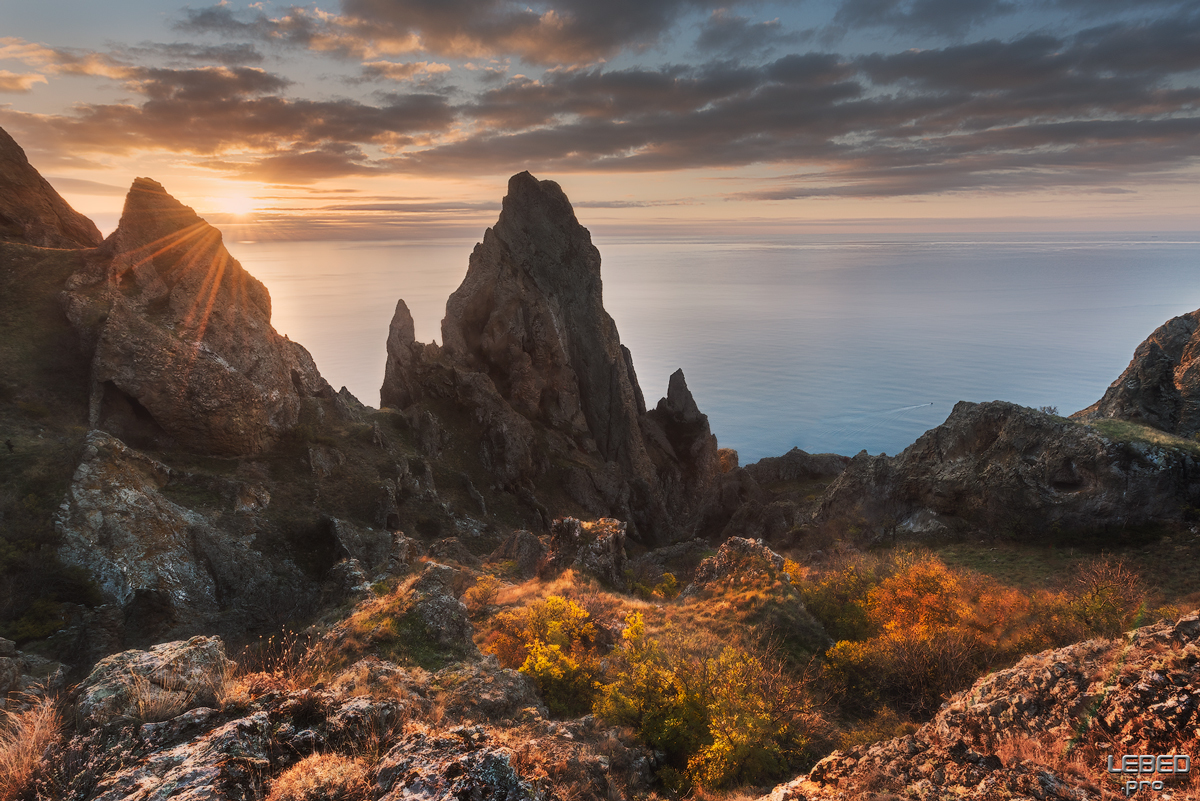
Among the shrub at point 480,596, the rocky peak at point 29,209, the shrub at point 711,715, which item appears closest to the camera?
the shrub at point 711,715

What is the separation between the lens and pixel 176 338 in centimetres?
3294

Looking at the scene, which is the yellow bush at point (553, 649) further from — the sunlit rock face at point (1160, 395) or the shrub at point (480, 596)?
the sunlit rock face at point (1160, 395)

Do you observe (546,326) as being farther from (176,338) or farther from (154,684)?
(154,684)

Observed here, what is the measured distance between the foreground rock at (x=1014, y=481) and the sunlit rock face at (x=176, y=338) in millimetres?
43970

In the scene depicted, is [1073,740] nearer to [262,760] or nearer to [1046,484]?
[262,760]

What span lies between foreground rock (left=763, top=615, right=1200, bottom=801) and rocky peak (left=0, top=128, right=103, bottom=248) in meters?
Answer: 56.7

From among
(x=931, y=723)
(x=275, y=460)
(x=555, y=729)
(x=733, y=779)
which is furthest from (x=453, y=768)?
(x=275, y=460)

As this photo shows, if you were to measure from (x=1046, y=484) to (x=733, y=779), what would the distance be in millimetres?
30285

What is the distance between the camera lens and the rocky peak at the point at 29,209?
1538 inches

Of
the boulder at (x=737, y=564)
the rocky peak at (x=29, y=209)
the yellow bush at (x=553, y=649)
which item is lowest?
the boulder at (x=737, y=564)

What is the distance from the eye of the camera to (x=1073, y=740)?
7.20 metres

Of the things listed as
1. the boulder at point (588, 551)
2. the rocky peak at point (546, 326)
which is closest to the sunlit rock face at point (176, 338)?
the boulder at point (588, 551)

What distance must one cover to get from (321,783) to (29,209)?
57652mm

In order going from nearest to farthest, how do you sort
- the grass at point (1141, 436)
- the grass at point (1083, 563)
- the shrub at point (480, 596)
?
1. the shrub at point (480, 596)
2. the grass at point (1083, 563)
3. the grass at point (1141, 436)
